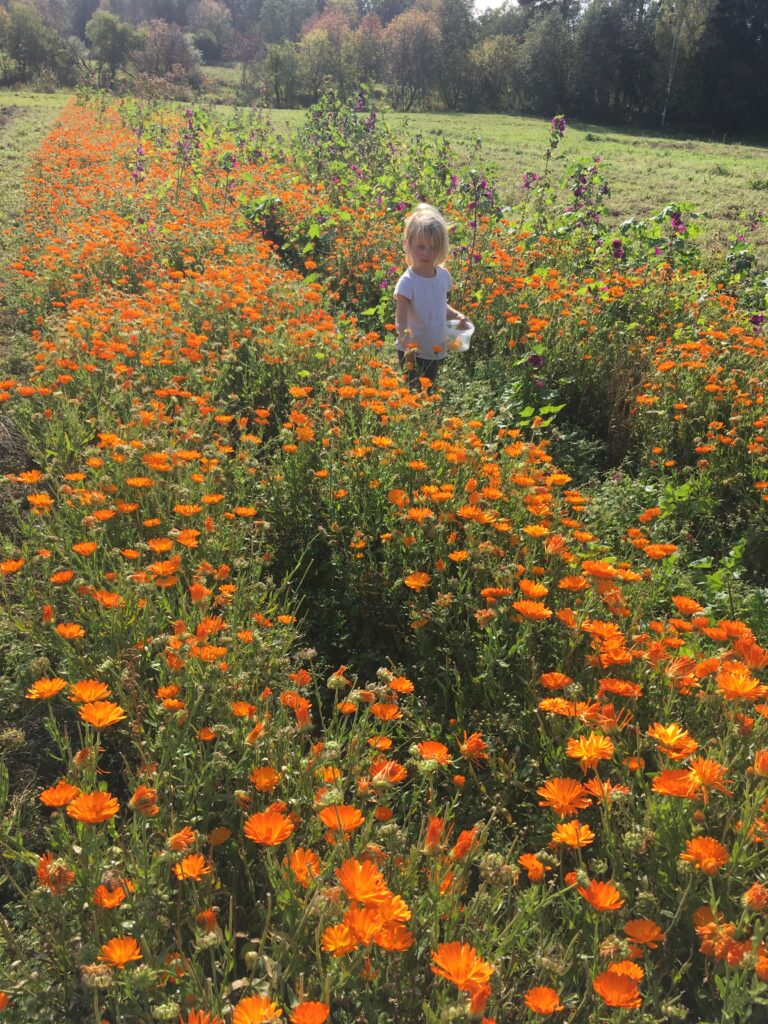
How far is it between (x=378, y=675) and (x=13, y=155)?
17088 millimetres

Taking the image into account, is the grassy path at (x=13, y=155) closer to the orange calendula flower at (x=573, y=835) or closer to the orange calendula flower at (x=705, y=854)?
the orange calendula flower at (x=573, y=835)

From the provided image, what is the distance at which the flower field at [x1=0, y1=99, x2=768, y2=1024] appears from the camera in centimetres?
145

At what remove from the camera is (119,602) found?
2.20m

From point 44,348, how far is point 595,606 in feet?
11.7

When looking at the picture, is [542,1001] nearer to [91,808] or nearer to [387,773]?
[387,773]

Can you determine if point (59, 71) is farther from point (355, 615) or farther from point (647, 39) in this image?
point (355, 615)

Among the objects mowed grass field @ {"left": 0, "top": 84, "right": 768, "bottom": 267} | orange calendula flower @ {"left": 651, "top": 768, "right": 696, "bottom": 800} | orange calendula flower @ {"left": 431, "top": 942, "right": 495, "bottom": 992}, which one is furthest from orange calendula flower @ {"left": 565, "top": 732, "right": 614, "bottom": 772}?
mowed grass field @ {"left": 0, "top": 84, "right": 768, "bottom": 267}

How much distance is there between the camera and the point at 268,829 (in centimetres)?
149

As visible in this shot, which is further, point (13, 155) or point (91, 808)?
point (13, 155)

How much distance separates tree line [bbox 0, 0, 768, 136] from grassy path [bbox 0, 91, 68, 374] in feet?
18.8

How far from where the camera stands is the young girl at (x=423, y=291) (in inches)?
178

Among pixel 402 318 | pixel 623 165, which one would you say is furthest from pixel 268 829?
pixel 623 165

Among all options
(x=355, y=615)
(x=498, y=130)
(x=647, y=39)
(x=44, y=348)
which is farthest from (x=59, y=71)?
(x=355, y=615)

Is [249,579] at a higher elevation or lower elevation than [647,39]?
lower
